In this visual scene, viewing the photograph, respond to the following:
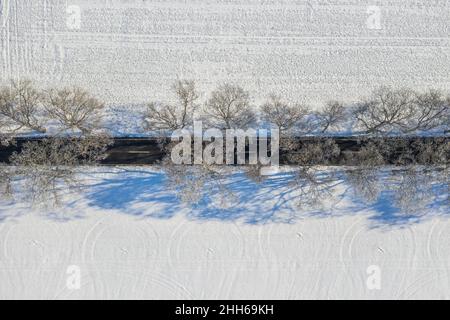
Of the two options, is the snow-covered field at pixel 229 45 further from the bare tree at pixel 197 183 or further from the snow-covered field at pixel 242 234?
the bare tree at pixel 197 183

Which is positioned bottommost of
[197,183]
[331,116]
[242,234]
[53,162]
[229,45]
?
[242,234]

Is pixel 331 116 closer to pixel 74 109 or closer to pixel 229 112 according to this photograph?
pixel 229 112


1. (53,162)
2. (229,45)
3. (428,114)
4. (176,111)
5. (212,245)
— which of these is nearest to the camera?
(53,162)

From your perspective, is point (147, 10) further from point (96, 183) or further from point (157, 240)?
point (157, 240)

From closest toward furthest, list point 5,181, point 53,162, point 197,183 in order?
point 53,162 → point 5,181 → point 197,183

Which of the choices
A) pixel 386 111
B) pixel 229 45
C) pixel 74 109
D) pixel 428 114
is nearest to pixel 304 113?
pixel 386 111

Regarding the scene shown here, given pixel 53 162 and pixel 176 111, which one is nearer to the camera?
pixel 53 162

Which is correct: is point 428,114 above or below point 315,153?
above
